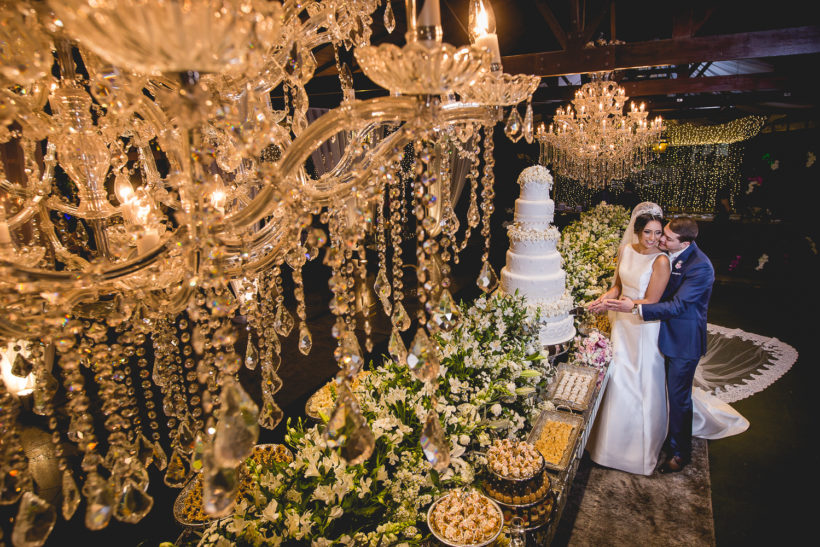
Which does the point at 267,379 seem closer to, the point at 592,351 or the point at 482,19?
the point at 482,19

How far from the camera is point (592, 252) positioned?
6.56 metres

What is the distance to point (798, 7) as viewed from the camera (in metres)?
6.01

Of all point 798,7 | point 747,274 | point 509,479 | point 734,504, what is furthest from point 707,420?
point 747,274

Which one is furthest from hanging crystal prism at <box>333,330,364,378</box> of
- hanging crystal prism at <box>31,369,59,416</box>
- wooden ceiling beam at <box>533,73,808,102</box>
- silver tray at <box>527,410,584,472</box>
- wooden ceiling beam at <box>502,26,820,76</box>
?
wooden ceiling beam at <box>533,73,808,102</box>

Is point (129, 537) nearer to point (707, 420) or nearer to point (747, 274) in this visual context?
point (707, 420)

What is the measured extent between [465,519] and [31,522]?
1810mm

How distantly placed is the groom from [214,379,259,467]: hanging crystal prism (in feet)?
12.8

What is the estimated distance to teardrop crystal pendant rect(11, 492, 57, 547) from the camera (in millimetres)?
741

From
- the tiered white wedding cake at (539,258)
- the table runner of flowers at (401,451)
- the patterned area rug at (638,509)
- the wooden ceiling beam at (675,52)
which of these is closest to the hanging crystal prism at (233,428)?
the table runner of flowers at (401,451)

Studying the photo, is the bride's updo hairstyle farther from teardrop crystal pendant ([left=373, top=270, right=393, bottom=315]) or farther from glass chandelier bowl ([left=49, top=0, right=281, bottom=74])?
glass chandelier bowl ([left=49, top=0, right=281, bottom=74])

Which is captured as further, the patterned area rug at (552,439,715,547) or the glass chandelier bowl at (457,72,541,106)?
the patterned area rug at (552,439,715,547)

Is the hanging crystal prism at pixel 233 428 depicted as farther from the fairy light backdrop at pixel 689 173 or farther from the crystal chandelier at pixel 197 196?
the fairy light backdrop at pixel 689 173

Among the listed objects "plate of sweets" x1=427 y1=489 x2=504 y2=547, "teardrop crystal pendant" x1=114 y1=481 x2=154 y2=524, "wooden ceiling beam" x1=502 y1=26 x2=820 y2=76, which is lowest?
"plate of sweets" x1=427 y1=489 x2=504 y2=547

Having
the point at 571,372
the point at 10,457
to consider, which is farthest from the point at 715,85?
the point at 10,457
